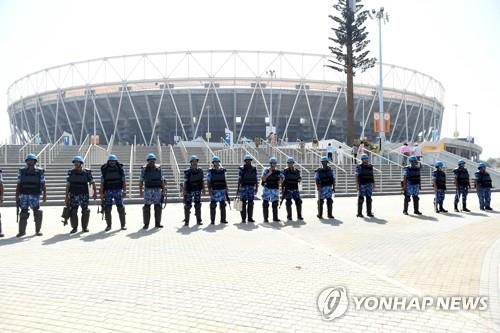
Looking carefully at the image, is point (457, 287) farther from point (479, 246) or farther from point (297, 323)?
point (479, 246)

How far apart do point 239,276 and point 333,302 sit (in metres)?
1.40

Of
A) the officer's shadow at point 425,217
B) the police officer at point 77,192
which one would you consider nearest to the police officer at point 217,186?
the police officer at point 77,192

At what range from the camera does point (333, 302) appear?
4.13m

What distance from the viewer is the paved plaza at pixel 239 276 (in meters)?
3.62

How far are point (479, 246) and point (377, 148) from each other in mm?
23482

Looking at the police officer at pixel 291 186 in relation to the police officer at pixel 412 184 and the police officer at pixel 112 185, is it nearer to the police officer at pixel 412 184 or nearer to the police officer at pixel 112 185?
the police officer at pixel 412 184

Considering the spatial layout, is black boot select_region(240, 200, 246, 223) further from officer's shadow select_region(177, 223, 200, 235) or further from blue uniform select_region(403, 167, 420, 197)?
blue uniform select_region(403, 167, 420, 197)

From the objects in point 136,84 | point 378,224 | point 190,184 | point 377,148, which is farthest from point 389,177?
point 136,84

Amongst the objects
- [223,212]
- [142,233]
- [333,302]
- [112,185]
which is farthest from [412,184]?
[333,302]

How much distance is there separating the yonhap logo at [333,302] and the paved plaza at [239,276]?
0.26 feet

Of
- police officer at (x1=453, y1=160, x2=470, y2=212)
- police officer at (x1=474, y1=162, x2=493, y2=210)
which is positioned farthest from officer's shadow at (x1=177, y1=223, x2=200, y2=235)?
police officer at (x1=474, y1=162, x2=493, y2=210)

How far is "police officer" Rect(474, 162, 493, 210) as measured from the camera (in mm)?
12961

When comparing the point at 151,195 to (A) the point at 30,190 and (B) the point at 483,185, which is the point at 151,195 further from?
(B) the point at 483,185

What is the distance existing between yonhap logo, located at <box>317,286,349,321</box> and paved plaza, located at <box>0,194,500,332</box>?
0.26ft
